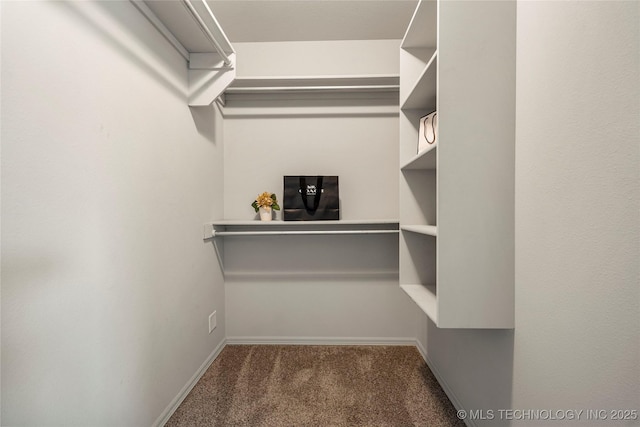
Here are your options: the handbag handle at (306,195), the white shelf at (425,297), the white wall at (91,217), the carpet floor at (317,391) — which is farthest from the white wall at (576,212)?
the white wall at (91,217)

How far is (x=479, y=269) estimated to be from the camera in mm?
1067

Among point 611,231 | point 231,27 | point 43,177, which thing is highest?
point 231,27

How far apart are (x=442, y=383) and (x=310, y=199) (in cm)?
142

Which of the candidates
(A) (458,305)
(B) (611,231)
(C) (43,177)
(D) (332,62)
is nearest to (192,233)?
(C) (43,177)

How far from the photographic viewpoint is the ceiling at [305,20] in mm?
1819

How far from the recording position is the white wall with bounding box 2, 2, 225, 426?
2.54ft

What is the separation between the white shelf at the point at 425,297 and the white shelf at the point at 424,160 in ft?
1.97

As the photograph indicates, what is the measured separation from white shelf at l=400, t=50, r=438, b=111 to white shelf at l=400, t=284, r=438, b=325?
94 centimetres

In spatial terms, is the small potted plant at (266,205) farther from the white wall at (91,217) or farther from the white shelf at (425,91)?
the white shelf at (425,91)

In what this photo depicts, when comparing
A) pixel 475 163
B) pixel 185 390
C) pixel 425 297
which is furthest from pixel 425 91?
pixel 185 390

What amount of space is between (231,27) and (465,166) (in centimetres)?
190

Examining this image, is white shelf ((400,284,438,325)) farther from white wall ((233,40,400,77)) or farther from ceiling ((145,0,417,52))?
ceiling ((145,0,417,52))

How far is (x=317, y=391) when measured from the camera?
169 centimetres

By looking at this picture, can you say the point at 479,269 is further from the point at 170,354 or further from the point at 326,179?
the point at 170,354
